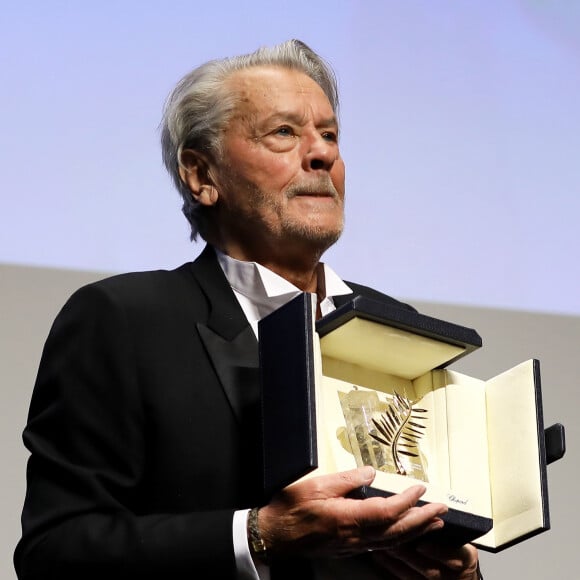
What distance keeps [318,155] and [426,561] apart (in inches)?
26.6

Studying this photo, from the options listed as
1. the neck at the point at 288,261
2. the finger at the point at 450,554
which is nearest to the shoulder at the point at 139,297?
the neck at the point at 288,261

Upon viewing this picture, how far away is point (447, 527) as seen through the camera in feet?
5.49

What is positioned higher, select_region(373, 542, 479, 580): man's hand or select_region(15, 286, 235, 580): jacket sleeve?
select_region(15, 286, 235, 580): jacket sleeve

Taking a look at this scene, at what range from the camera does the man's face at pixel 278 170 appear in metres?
2.07

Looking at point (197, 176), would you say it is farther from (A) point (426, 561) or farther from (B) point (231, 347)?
(A) point (426, 561)

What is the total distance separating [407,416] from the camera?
1812 millimetres

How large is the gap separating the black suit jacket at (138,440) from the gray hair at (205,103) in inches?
14.4

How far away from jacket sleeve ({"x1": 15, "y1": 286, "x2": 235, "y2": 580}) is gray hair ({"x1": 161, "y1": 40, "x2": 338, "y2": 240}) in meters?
0.41

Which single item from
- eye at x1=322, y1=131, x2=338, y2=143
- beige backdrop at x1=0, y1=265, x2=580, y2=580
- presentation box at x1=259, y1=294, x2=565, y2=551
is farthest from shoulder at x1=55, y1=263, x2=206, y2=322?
beige backdrop at x1=0, y1=265, x2=580, y2=580

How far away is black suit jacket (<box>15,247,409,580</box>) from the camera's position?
1664mm

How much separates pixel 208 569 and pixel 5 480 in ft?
2.90

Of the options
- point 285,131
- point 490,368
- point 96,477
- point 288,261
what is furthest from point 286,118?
point 490,368

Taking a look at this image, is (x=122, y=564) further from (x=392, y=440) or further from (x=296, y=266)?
(x=296, y=266)

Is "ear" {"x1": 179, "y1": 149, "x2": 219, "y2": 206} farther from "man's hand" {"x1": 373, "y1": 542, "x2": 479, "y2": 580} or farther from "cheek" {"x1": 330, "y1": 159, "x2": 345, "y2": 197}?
"man's hand" {"x1": 373, "y1": 542, "x2": 479, "y2": 580}
